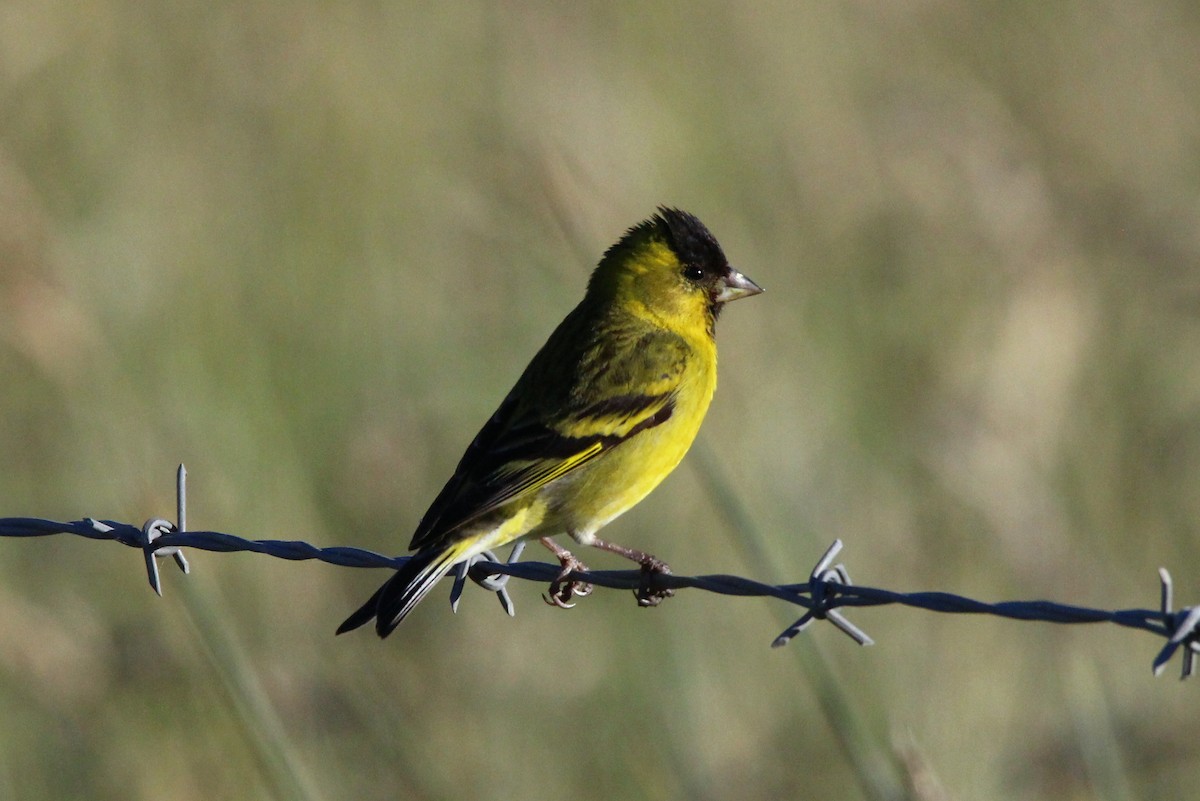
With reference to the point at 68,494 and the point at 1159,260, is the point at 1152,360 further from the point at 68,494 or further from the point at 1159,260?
the point at 68,494

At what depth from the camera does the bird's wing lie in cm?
511

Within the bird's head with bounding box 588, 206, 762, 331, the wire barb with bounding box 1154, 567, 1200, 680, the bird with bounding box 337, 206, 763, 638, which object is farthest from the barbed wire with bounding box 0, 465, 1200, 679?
the bird's head with bounding box 588, 206, 762, 331

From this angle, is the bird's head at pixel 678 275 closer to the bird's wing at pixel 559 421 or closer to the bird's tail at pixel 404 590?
the bird's wing at pixel 559 421

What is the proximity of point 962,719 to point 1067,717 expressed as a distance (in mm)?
412

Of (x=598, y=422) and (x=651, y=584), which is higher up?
(x=598, y=422)

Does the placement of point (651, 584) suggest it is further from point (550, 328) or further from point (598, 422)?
point (550, 328)

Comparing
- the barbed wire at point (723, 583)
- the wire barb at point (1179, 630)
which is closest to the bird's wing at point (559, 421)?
the barbed wire at point (723, 583)

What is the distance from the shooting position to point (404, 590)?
4801 millimetres

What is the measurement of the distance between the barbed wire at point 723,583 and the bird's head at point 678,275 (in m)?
1.55

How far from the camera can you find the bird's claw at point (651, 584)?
4586mm

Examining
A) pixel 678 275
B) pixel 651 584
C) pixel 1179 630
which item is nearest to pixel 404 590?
pixel 651 584

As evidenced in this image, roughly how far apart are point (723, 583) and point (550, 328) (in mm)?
5192

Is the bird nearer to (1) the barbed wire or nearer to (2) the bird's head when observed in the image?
(2) the bird's head

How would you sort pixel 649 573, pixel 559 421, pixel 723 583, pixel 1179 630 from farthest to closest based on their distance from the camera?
pixel 559 421 → pixel 649 573 → pixel 723 583 → pixel 1179 630
